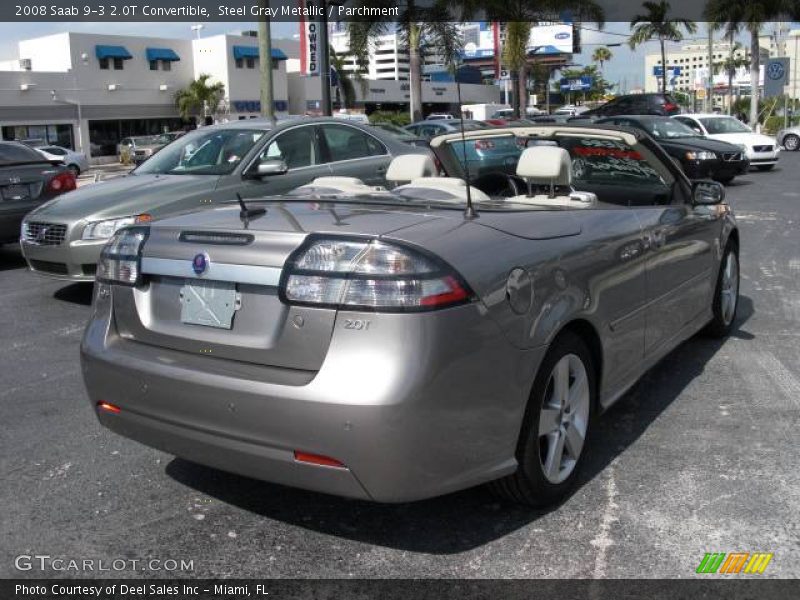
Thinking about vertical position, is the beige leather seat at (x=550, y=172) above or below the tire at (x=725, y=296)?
above

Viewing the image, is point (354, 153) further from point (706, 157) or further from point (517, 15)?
point (517, 15)

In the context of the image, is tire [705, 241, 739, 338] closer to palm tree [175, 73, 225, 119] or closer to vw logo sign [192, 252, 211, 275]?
vw logo sign [192, 252, 211, 275]

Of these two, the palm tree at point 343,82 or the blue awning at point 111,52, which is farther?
the palm tree at point 343,82

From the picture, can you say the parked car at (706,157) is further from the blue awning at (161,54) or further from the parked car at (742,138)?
the blue awning at (161,54)

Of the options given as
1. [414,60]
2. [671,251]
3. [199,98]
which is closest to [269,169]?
[671,251]

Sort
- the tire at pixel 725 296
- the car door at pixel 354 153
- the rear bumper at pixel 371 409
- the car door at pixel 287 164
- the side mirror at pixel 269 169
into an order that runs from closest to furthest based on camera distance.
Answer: the rear bumper at pixel 371 409, the tire at pixel 725 296, the side mirror at pixel 269 169, the car door at pixel 287 164, the car door at pixel 354 153

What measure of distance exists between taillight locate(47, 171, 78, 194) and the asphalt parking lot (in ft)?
17.2

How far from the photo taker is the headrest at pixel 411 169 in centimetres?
466

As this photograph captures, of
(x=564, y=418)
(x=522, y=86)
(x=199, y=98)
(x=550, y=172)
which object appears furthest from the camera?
(x=199, y=98)

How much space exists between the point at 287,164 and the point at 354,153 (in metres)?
1.00

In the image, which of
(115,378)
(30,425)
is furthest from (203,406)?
(30,425)

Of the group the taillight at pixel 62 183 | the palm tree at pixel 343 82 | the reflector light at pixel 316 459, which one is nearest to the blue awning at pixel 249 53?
the palm tree at pixel 343 82

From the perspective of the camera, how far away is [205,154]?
8.17 m

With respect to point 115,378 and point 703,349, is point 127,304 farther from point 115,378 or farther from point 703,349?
point 703,349
